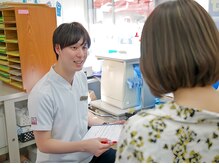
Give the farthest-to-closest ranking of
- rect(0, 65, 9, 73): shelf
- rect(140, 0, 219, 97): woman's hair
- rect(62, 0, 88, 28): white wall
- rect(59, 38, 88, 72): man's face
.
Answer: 1. rect(62, 0, 88, 28): white wall
2. rect(0, 65, 9, 73): shelf
3. rect(59, 38, 88, 72): man's face
4. rect(140, 0, 219, 97): woman's hair

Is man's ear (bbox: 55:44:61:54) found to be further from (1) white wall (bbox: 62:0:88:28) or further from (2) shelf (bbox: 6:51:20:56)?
(1) white wall (bbox: 62:0:88:28)

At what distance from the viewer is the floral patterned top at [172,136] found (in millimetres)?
655

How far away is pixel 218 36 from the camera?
0.69m

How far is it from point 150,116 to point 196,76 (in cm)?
16

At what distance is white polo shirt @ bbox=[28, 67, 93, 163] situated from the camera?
1207 millimetres

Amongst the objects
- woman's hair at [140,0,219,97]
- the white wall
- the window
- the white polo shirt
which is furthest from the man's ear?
the white wall

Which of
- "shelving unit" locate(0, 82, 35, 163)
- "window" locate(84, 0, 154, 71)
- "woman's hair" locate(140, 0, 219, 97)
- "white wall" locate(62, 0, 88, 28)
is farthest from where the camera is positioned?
"white wall" locate(62, 0, 88, 28)

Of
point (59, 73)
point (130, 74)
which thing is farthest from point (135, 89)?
point (59, 73)

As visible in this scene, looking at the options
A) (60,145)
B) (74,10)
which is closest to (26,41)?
(60,145)

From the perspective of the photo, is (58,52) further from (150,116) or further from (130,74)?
(150,116)

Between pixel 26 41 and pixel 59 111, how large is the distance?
2.20 feet

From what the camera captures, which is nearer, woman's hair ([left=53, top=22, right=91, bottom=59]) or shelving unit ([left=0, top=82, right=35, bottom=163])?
woman's hair ([left=53, top=22, right=91, bottom=59])

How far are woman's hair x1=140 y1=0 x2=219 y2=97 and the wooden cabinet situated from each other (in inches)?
47.1

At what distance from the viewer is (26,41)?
1.69 m
